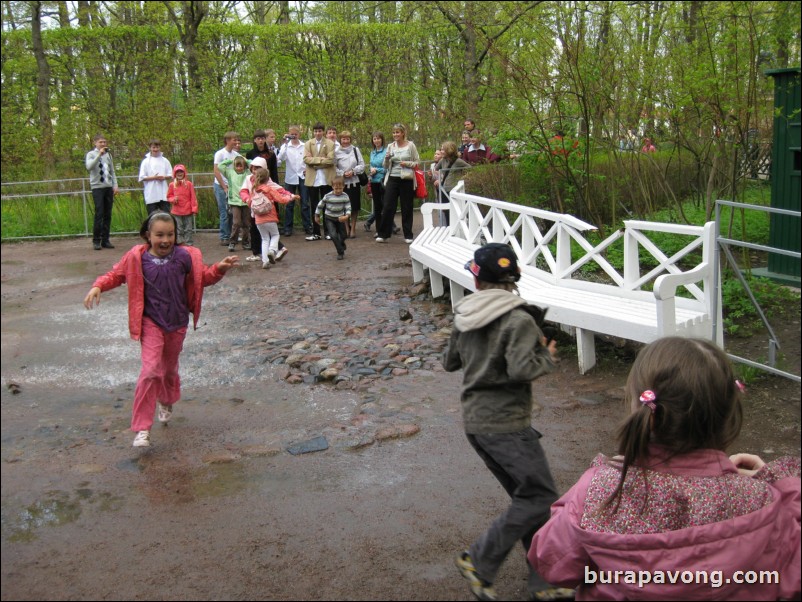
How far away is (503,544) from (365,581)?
70 cm

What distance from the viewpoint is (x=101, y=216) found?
46.4 feet

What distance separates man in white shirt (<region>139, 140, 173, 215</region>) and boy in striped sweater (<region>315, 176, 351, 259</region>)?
302cm

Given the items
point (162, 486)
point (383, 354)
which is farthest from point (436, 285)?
point (162, 486)

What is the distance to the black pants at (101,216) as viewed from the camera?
14.1 metres

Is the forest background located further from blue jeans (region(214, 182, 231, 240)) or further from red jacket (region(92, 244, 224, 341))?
blue jeans (region(214, 182, 231, 240))

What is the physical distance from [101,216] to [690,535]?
1266 cm

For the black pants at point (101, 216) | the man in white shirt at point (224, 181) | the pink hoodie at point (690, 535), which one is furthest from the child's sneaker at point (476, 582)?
the black pants at point (101, 216)

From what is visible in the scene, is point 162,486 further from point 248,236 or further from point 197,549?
point 248,236

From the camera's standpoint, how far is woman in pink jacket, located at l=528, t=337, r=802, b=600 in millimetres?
2998

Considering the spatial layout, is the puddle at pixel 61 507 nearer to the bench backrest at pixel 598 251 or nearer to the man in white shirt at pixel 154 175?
the bench backrest at pixel 598 251

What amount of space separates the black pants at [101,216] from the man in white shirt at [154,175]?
0.64m

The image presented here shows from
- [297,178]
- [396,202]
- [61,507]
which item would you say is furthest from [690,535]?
[297,178]

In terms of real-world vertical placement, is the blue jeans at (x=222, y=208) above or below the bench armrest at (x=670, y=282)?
above

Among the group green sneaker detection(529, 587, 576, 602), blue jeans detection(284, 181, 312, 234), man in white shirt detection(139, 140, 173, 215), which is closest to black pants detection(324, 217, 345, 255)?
blue jeans detection(284, 181, 312, 234)
